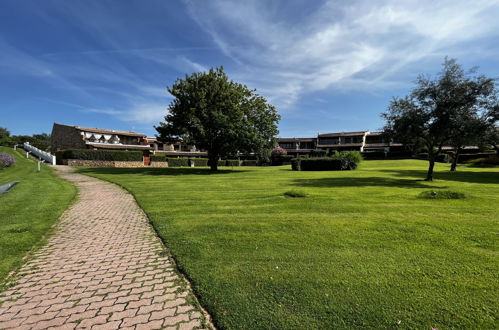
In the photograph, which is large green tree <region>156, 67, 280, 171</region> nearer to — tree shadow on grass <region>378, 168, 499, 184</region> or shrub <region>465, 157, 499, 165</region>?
tree shadow on grass <region>378, 168, 499, 184</region>

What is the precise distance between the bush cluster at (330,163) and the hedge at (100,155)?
1085 inches

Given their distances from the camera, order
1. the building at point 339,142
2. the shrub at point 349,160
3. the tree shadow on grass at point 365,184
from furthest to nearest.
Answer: the building at point 339,142, the shrub at point 349,160, the tree shadow on grass at point 365,184

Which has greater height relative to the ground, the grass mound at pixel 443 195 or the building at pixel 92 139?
the building at pixel 92 139

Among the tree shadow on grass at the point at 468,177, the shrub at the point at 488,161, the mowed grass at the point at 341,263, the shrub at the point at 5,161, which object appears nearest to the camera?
the mowed grass at the point at 341,263

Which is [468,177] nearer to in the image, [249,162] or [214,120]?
[214,120]

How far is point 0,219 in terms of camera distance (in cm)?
732

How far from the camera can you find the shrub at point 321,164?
2817cm

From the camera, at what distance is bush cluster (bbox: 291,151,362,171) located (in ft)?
92.3

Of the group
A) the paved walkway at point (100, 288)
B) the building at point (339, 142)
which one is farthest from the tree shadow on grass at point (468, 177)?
the building at point (339, 142)

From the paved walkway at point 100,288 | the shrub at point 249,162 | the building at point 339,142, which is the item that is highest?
the building at point 339,142

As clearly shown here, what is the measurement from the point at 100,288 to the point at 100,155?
38598 millimetres

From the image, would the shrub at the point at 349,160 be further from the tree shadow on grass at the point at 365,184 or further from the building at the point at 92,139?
the building at the point at 92,139

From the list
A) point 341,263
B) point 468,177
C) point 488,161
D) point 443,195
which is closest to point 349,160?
point 468,177

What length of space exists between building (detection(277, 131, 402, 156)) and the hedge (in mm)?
38619
